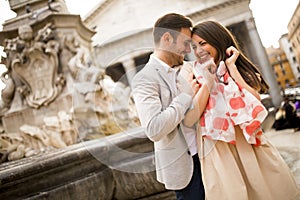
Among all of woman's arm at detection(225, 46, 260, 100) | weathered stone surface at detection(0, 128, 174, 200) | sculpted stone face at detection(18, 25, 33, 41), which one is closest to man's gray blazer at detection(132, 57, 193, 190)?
woman's arm at detection(225, 46, 260, 100)

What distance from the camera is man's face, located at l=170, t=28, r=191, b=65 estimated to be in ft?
4.18

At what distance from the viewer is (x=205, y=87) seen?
1.24 m

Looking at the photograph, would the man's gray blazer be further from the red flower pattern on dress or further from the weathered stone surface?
the weathered stone surface

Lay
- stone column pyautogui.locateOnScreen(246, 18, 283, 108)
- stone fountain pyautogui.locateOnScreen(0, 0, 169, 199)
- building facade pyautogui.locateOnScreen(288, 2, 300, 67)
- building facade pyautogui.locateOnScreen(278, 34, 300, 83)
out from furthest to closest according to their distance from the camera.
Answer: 1. building facade pyautogui.locateOnScreen(278, 34, 300, 83)
2. building facade pyautogui.locateOnScreen(288, 2, 300, 67)
3. stone column pyautogui.locateOnScreen(246, 18, 283, 108)
4. stone fountain pyautogui.locateOnScreen(0, 0, 169, 199)

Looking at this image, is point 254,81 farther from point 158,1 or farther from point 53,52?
point 158,1

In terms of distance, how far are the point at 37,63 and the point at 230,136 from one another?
205 inches

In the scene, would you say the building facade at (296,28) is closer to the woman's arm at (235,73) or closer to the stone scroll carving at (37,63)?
the stone scroll carving at (37,63)

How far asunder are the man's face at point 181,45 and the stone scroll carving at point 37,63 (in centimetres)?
468

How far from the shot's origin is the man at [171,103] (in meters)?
1.18

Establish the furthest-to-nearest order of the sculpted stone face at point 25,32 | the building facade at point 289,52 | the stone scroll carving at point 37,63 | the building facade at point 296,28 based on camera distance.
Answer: the building facade at point 289,52, the building facade at point 296,28, the sculpted stone face at point 25,32, the stone scroll carving at point 37,63

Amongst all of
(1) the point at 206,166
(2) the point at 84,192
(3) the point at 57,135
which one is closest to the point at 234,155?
(1) the point at 206,166

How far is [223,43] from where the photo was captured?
4.50ft

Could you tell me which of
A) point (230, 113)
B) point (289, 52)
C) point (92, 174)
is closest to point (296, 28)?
point (289, 52)

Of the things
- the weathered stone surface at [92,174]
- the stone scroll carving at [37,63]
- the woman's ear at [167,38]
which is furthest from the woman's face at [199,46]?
the stone scroll carving at [37,63]
